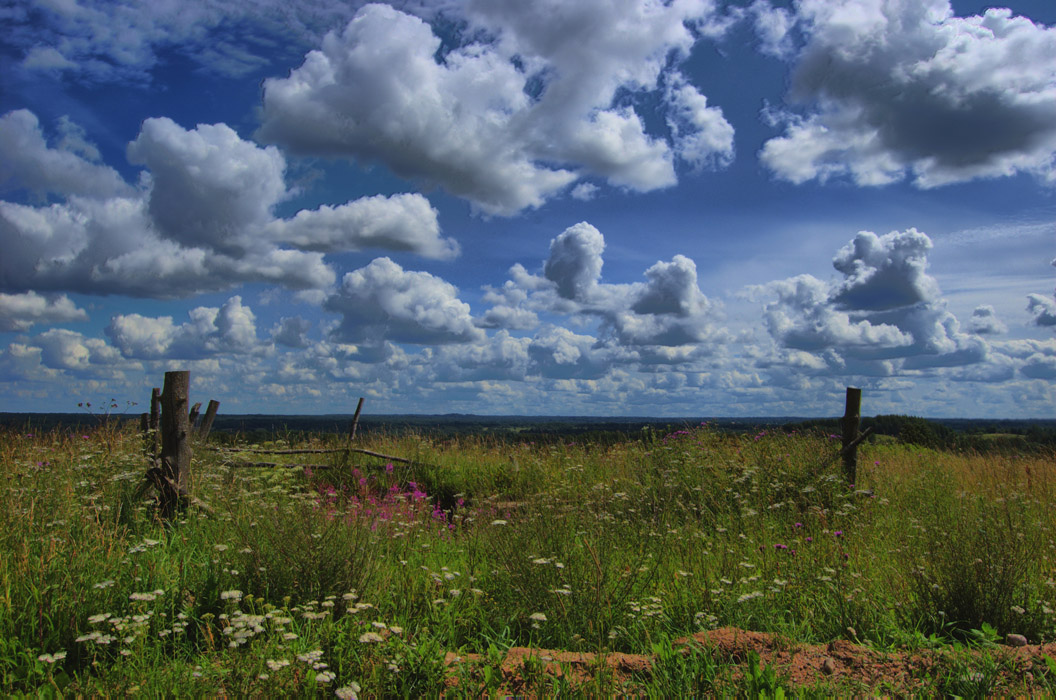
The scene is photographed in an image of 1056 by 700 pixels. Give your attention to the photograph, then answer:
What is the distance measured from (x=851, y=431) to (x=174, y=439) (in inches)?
380

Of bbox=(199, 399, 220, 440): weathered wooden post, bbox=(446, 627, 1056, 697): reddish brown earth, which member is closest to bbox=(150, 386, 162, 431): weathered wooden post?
bbox=(199, 399, 220, 440): weathered wooden post

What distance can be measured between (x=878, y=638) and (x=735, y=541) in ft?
9.45

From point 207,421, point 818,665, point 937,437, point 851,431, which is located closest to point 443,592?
point 818,665

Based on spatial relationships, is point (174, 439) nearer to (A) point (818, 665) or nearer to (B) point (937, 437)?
(A) point (818, 665)

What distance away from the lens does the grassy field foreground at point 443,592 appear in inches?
127

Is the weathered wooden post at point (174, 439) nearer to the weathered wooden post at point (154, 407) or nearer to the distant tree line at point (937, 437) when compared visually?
the weathered wooden post at point (154, 407)

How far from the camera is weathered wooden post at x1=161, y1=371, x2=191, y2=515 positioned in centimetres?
718

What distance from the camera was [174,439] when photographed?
24.3 ft

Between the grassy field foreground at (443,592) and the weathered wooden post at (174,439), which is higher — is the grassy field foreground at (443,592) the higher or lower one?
the lower one

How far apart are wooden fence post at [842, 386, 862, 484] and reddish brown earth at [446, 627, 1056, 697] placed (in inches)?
234

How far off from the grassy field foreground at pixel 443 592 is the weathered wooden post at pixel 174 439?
0.36m

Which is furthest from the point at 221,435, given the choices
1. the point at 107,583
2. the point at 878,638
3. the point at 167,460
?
the point at 878,638

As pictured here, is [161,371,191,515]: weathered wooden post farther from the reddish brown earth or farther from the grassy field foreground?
the reddish brown earth

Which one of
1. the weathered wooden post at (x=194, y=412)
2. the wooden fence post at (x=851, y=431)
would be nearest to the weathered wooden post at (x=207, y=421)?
the weathered wooden post at (x=194, y=412)
